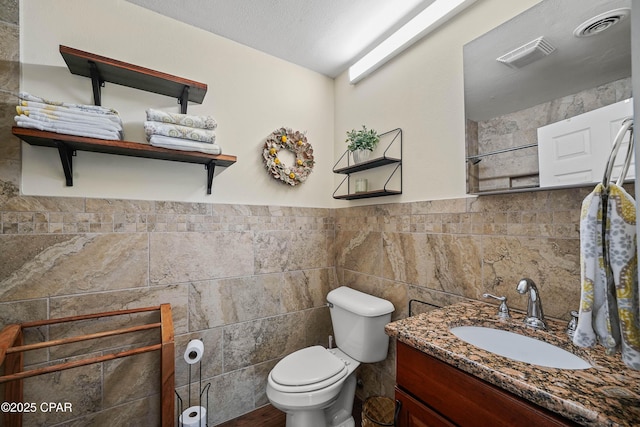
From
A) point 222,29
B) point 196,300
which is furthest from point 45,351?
point 222,29

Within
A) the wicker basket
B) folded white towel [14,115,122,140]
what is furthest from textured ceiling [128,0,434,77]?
the wicker basket

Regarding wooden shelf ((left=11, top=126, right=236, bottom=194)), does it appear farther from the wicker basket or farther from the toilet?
the wicker basket

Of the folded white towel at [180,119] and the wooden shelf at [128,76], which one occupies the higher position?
the wooden shelf at [128,76]

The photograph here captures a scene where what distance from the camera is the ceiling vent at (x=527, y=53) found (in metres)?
1.02

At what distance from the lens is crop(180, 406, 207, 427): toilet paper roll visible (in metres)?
1.33

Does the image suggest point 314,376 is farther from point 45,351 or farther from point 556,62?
point 556,62

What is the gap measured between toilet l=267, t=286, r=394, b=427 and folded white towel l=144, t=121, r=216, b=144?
126cm

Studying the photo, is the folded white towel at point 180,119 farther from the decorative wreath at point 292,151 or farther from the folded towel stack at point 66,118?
the decorative wreath at point 292,151

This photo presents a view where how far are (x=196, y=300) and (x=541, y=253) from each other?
1778 mm

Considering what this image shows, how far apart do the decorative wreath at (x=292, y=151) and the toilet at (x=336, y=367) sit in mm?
912

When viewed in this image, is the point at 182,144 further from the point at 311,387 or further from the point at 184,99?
the point at 311,387

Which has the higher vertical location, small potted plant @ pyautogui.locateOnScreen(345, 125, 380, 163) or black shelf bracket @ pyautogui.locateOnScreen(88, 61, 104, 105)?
black shelf bracket @ pyautogui.locateOnScreen(88, 61, 104, 105)

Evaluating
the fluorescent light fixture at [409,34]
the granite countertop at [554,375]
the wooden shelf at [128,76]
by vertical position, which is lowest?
the granite countertop at [554,375]

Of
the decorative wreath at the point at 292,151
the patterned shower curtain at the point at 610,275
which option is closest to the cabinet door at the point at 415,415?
the patterned shower curtain at the point at 610,275
